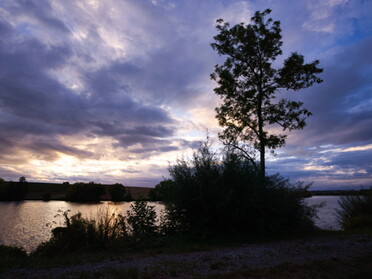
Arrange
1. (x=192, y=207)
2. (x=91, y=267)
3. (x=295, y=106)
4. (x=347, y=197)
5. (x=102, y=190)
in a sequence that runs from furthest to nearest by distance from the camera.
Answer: (x=102, y=190)
(x=347, y=197)
(x=295, y=106)
(x=192, y=207)
(x=91, y=267)

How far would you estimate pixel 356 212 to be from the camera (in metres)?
15.9

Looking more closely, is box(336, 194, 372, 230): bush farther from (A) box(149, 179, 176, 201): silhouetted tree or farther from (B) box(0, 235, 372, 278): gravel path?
(A) box(149, 179, 176, 201): silhouetted tree

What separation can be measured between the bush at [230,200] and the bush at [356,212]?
16.4 feet

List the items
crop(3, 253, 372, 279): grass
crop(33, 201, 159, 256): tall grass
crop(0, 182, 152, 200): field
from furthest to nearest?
crop(0, 182, 152, 200): field → crop(33, 201, 159, 256): tall grass → crop(3, 253, 372, 279): grass

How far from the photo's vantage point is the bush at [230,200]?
33.9 ft

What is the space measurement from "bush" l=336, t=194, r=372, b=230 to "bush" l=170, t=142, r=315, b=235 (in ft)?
16.4

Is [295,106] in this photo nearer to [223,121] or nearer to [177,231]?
[223,121]

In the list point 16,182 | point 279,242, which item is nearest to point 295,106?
point 279,242

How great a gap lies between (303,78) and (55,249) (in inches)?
577

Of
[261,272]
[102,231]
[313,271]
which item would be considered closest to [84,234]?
[102,231]

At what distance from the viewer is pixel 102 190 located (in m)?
53.1

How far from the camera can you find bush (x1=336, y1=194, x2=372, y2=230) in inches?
562

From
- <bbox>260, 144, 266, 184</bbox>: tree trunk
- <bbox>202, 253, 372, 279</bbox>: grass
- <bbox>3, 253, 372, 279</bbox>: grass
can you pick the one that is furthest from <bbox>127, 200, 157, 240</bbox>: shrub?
<bbox>202, 253, 372, 279</bbox>: grass

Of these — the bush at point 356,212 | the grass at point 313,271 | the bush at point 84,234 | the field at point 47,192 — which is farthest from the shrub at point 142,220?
the field at point 47,192
